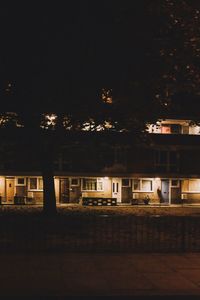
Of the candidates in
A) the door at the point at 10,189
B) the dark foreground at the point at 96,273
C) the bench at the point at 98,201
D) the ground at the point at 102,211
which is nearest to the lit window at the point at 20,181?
the door at the point at 10,189

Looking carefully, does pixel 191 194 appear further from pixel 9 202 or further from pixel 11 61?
pixel 11 61

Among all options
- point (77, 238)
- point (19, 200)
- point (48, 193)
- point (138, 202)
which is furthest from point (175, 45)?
point (138, 202)

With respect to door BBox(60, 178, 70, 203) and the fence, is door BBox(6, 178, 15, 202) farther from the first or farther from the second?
the fence

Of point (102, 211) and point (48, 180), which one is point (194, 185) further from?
point (48, 180)

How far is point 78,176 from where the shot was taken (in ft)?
147

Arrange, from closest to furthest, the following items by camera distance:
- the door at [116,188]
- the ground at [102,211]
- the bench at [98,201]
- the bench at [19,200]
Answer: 1. the ground at [102,211]
2. the bench at [98,201]
3. the bench at [19,200]
4. the door at [116,188]

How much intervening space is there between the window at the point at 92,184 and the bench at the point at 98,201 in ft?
11.3

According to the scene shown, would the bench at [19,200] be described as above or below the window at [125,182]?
below

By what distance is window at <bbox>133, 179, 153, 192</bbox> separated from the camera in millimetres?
46031

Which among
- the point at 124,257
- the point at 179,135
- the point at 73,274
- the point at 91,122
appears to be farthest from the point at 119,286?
the point at 179,135

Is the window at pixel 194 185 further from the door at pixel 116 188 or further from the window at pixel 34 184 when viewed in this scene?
the window at pixel 34 184

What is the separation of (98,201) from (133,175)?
5468 millimetres

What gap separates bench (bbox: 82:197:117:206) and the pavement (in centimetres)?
2949

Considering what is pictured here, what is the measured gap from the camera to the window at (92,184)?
4525cm
